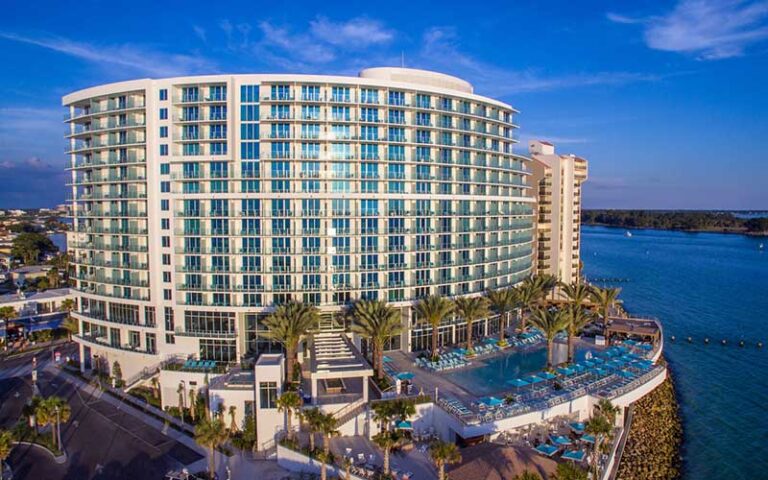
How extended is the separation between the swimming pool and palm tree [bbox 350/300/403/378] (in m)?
6.79

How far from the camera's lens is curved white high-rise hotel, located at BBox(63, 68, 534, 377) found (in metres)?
51.6

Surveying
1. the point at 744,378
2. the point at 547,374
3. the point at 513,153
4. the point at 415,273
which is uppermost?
the point at 513,153

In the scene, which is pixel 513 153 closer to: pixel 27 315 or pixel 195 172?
pixel 195 172

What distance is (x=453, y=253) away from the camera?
192ft

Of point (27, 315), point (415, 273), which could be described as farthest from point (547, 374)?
point (27, 315)

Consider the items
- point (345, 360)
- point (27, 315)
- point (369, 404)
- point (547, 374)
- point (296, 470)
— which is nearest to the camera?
point (296, 470)

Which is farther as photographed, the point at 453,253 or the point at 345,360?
the point at 453,253

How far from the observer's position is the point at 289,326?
4369 centimetres

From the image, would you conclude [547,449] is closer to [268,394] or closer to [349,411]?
[349,411]

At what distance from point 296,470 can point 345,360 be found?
10149 mm

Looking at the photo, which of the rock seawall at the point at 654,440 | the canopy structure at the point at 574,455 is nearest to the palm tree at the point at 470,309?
the rock seawall at the point at 654,440

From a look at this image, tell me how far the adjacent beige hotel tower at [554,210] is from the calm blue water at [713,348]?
18.6 meters

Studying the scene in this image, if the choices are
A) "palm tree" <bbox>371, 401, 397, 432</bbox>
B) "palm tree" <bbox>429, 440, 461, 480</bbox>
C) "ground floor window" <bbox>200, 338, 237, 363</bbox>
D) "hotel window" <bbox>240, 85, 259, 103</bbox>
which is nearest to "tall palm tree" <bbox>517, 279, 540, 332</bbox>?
"palm tree" <bbox>371, 401, 397, 432</bbox>

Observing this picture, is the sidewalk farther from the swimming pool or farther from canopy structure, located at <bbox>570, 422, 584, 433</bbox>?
canopy structure, located at <bbox>570, 422, 584, 433</bbox>
